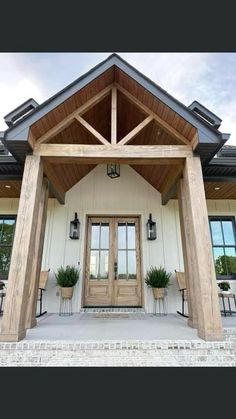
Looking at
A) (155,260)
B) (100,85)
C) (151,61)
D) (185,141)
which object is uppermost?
(151,61)

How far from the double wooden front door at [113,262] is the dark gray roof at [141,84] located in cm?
256

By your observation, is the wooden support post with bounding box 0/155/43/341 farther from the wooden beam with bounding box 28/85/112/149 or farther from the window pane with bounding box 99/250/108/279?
the window pane with bounding box 99/250/108/279

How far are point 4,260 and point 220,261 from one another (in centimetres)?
527

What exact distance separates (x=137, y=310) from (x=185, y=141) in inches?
144

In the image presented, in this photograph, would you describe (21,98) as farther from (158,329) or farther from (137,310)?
(158,329)

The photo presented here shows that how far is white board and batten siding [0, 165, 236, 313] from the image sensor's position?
4929mm

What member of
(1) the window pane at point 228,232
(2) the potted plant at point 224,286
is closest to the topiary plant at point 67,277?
(2) the potted plant at point 224,286

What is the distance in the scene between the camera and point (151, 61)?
9.66 m

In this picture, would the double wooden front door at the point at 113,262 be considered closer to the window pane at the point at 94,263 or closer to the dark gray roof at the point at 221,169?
the window pane at the point at 94,263

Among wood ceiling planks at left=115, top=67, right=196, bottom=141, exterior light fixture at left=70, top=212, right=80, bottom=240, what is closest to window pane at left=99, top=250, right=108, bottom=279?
exterior light fixture at left=70, top=212, right=80, bottom=240

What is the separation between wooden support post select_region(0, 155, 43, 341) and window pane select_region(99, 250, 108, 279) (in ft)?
7.87

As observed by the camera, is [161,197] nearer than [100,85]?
No

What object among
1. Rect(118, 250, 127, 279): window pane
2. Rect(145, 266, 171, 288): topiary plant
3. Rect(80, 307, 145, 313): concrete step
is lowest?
Rect(80, 307, 145, 313): concrete step
